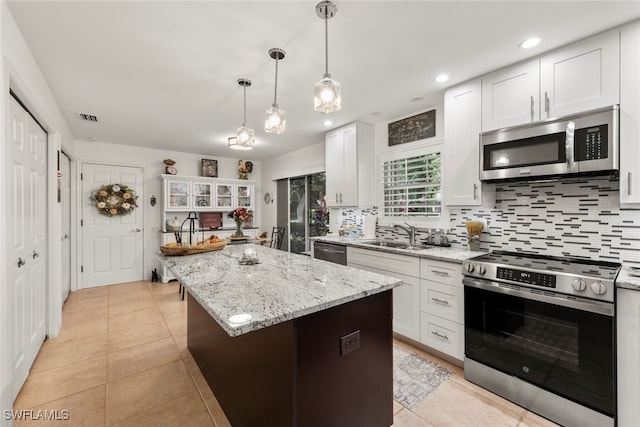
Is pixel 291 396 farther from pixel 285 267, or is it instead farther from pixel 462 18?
pixel 462 18

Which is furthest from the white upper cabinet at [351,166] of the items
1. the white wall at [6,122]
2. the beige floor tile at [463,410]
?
the white wall at [6,122]

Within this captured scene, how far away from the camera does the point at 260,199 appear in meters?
6.61

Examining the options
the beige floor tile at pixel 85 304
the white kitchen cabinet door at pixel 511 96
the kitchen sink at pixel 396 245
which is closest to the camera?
the white kitchen cabinet door at pixel 511 96

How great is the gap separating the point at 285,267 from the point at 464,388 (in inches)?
62.9

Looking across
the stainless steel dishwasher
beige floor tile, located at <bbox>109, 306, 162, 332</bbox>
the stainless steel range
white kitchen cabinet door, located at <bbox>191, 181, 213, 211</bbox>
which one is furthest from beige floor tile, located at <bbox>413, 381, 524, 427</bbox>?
white kitchen cabinet door, located at <bbox>191, 181, 213, 211</bbox>

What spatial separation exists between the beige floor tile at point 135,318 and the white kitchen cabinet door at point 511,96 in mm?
4076

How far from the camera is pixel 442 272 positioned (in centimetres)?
239

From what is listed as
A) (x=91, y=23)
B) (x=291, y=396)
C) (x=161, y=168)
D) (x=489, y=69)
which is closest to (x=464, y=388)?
(x=291, y=396)

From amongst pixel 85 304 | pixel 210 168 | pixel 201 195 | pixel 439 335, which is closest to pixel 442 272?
pixel 439 335

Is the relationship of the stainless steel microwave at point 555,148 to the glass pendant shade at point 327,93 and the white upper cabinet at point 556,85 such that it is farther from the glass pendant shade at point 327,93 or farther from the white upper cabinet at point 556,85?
the glass pendant shade at point 327,93

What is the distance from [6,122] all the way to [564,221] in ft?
12.7

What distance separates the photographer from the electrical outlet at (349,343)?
1.39 metres

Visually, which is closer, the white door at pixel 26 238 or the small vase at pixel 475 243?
the white door at pixel 26 238

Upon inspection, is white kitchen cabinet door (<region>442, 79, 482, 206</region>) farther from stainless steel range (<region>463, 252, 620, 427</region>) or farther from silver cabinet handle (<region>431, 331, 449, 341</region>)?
silver cabinet handle (<region>431, 331, 449, 341</region>)
